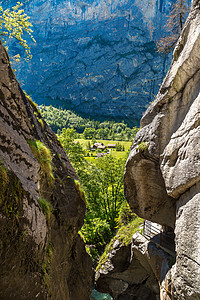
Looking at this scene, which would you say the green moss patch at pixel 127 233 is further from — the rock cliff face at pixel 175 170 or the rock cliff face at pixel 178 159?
the rock cliff face at pixel 178 159

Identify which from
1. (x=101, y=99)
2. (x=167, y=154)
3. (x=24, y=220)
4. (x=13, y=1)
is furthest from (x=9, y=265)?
(x=13, y=1)

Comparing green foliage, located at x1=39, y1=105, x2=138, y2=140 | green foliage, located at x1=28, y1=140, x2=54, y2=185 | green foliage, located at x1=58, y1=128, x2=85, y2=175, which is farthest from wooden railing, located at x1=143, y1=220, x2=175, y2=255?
green foliage, located at x1=39, y1=105, x2=138, y2=140

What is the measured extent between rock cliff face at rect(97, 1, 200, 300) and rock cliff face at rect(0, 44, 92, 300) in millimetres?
4353

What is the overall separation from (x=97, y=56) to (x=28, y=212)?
16779 centimetres

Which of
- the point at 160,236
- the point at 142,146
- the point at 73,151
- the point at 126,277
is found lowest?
the point at 126,277

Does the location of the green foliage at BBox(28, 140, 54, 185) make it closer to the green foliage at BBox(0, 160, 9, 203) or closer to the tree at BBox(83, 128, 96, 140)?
the green foliage at BBox(0, 160, 9, 203)

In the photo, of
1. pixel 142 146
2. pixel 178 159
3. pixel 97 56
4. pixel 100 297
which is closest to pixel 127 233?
pixel 142 146

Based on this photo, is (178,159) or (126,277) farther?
(126,277)

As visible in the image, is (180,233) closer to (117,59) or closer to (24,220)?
(24,220)

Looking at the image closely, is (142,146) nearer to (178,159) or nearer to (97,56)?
(178,159)

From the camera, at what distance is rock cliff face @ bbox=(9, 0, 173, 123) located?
143m

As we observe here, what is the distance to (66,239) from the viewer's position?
8688mm

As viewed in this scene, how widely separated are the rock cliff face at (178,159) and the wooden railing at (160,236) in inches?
52.1

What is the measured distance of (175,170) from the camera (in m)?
8.50
